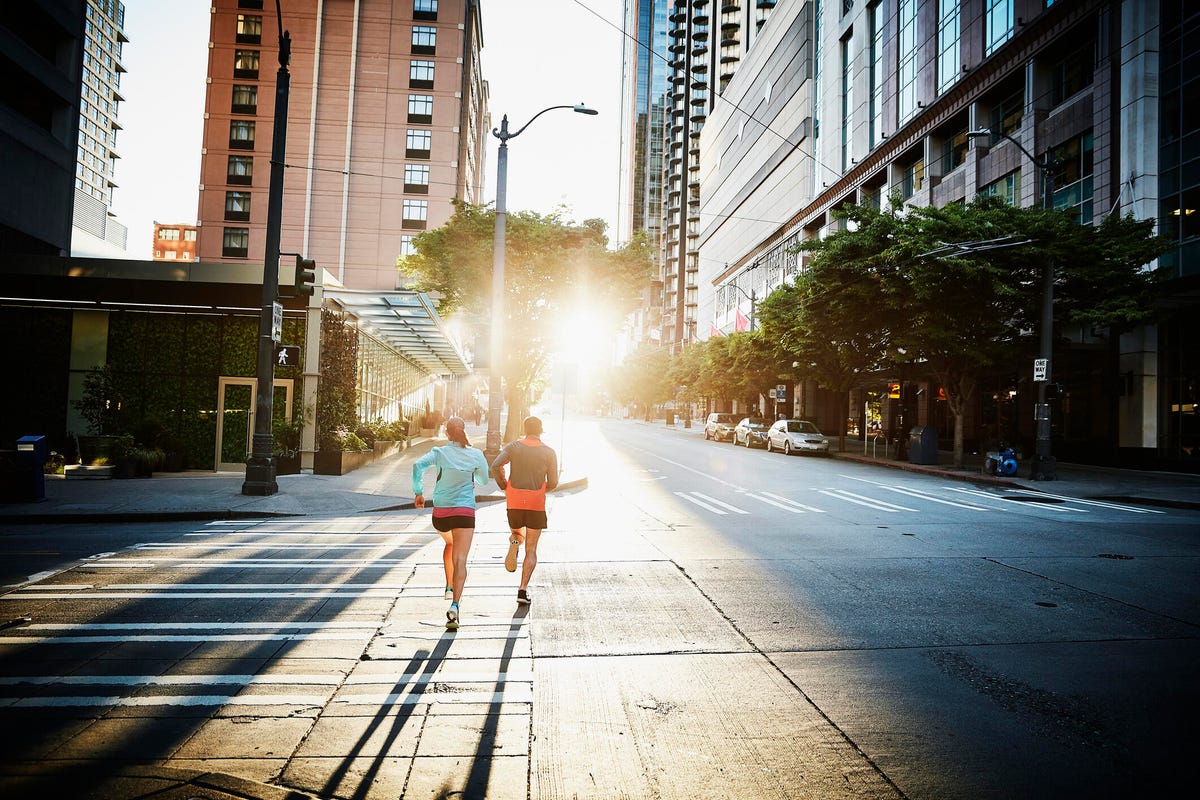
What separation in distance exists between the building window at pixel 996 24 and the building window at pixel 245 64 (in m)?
50.6

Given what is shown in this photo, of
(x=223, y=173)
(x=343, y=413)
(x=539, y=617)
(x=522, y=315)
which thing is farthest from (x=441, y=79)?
(x=539, y=617)

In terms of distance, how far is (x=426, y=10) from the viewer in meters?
58.4

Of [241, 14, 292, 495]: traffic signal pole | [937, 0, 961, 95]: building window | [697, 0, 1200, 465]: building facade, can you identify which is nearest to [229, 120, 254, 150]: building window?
[697, 0, 1200, 465]: building facade

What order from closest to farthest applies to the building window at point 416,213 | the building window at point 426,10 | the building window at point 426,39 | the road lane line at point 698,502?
the road lane line at point 698,502 < the building window at point 416,213 < the building window at point 426,39 < the building window at point 426,10

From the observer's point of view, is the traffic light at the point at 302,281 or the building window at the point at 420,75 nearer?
the traffic light at the point at 302,281

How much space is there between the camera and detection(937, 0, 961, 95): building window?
125ft

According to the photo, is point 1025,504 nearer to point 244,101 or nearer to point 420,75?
point 420,75

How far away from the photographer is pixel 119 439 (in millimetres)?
18062

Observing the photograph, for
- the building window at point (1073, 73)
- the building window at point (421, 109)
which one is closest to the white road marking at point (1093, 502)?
the building window at point (1073, 73)

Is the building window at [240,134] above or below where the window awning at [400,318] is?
above

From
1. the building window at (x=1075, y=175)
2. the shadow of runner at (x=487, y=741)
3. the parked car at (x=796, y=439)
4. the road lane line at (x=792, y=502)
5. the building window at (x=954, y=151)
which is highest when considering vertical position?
the building window at (x=954, y=151)

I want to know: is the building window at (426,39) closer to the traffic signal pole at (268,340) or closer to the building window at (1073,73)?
the building window at (1073,73)

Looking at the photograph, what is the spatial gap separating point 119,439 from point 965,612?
18.9m

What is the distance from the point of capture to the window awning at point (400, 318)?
20.6 m
